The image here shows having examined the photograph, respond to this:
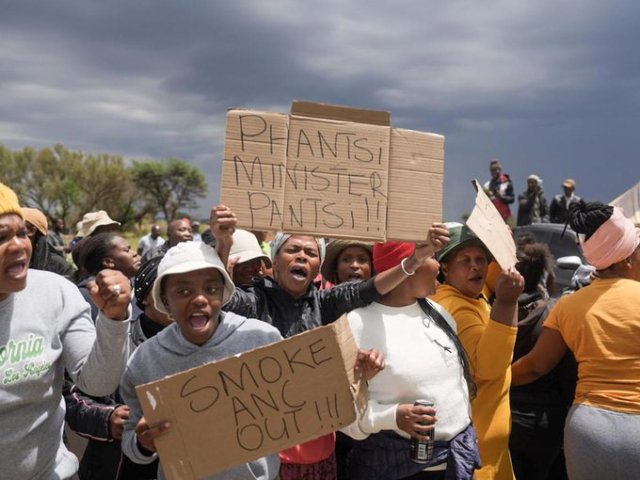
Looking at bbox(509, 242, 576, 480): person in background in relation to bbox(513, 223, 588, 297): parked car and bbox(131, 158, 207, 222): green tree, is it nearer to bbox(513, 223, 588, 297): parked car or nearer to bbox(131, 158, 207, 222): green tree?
bbox(513, 223, 588, 297): parked car

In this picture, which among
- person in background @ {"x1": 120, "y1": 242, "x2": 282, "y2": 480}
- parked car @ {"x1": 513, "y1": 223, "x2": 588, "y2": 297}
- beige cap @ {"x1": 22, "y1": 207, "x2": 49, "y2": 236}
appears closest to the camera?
person in background @ {"x1": 120, "y1": 242, "x2": 282, "y2": 480}

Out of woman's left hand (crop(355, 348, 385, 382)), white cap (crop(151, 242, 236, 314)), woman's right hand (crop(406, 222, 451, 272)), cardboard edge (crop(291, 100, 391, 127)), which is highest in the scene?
cardboard edge (crop(291, 100, 391, 127))

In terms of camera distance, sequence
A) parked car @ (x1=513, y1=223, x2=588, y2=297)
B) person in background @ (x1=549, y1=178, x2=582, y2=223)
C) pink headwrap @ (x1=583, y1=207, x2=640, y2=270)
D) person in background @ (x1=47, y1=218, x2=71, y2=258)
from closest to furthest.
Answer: pink headwrap @ (x1=583, y1=207, x2=640, y2=270)
person in background @ (x1=47, y1=218, x2=71, y2=258)
parked car @ (x1=513, y1=223, x2=588, y2=297)
person in background @ (x1=549, y1=178, x2=582, y2=223)

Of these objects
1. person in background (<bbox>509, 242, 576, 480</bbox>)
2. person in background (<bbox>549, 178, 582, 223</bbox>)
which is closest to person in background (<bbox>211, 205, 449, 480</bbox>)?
person in background (<bbox>509, 242, 576, 480</bbox>)

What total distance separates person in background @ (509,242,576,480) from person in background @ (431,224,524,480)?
332 mm

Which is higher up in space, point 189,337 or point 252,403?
point 189,337

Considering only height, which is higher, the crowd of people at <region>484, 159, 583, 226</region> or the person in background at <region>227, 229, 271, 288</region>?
the crowd of people at <region>484, 159, 583, 226</region>

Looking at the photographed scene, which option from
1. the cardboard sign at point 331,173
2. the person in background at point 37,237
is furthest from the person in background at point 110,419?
the person in background at point 37,237

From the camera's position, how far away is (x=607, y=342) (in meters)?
2.81

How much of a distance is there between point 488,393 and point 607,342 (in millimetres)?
585

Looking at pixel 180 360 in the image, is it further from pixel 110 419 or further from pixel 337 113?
pixel 337 113

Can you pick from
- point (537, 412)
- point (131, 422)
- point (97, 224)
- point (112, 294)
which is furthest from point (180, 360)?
point (97, 224)

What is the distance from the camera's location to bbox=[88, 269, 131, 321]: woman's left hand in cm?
203

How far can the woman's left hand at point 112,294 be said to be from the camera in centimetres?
203
